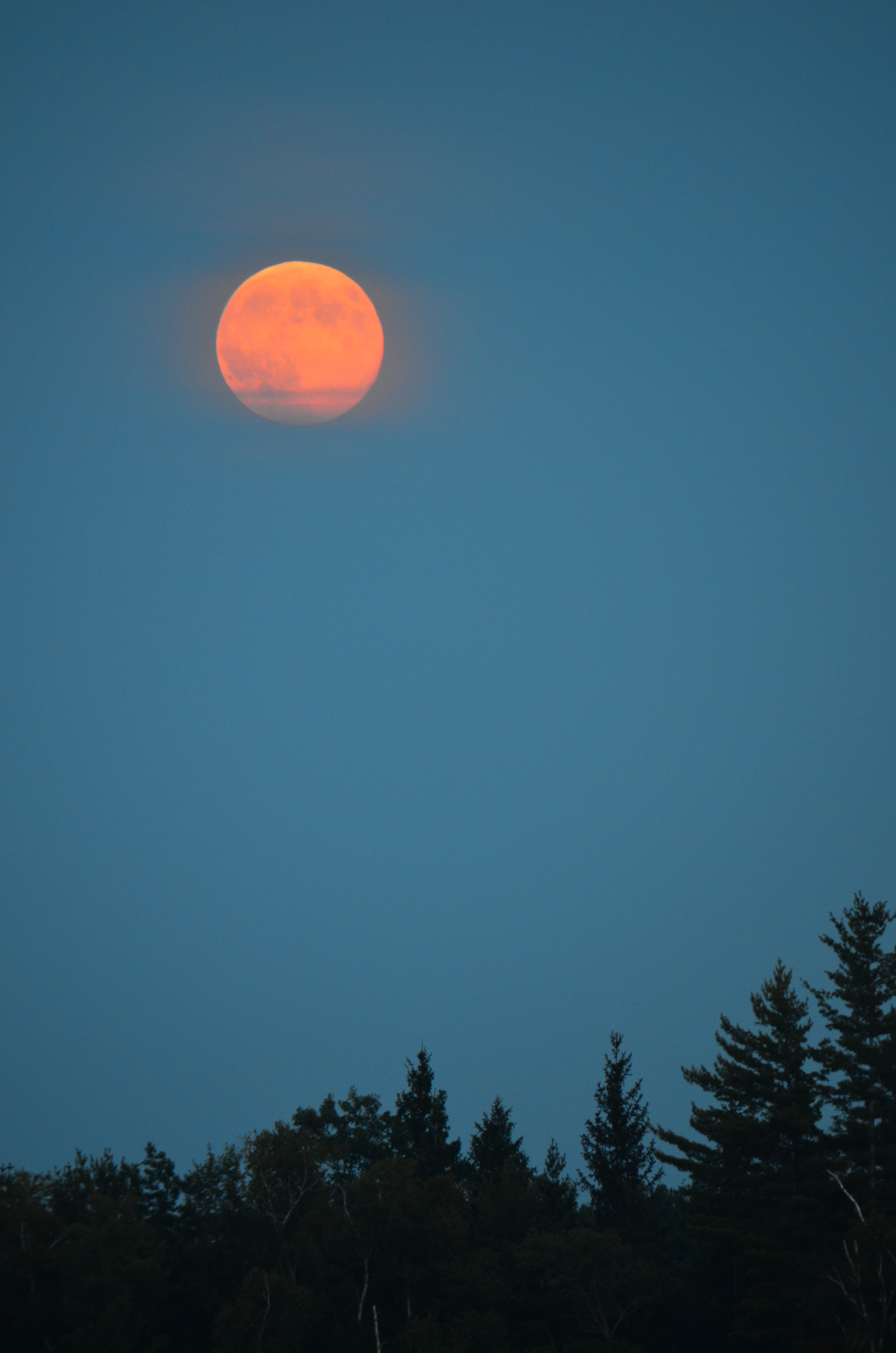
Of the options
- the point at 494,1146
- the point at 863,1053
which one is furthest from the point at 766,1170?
the point at 494,1146

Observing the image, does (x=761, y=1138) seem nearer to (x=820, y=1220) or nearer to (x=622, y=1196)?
(x=820, y=1220)

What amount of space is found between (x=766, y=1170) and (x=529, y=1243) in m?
14.0

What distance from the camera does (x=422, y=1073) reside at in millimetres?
78062

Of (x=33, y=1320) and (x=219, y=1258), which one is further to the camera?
(x=219, y=1258)

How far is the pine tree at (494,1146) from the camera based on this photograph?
75.5 metres

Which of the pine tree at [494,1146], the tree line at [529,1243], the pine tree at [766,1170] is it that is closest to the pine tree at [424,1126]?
the pine tree at [494,1146]

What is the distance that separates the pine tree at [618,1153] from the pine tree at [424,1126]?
10230 millimetres

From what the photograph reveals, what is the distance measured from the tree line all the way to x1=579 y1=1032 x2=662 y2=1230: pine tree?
0.98 ft

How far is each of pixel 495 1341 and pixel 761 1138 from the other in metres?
17.2

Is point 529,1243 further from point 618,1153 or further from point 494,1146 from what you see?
point 494,1146

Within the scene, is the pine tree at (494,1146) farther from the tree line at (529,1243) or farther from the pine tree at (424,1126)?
the tree line at (529,1243)

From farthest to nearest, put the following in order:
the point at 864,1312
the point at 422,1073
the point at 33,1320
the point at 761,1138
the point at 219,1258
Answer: the point at 422,1073 → the point at 219,1258 → the point at 761,1138 → the point at 33,1320 → the point at 864,1312

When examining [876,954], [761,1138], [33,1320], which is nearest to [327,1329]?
[33,1320]

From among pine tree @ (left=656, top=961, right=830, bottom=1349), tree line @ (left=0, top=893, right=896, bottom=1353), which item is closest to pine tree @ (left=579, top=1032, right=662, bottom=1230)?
tree line @ (left=0, top=893, right=896, bottom=1353)
